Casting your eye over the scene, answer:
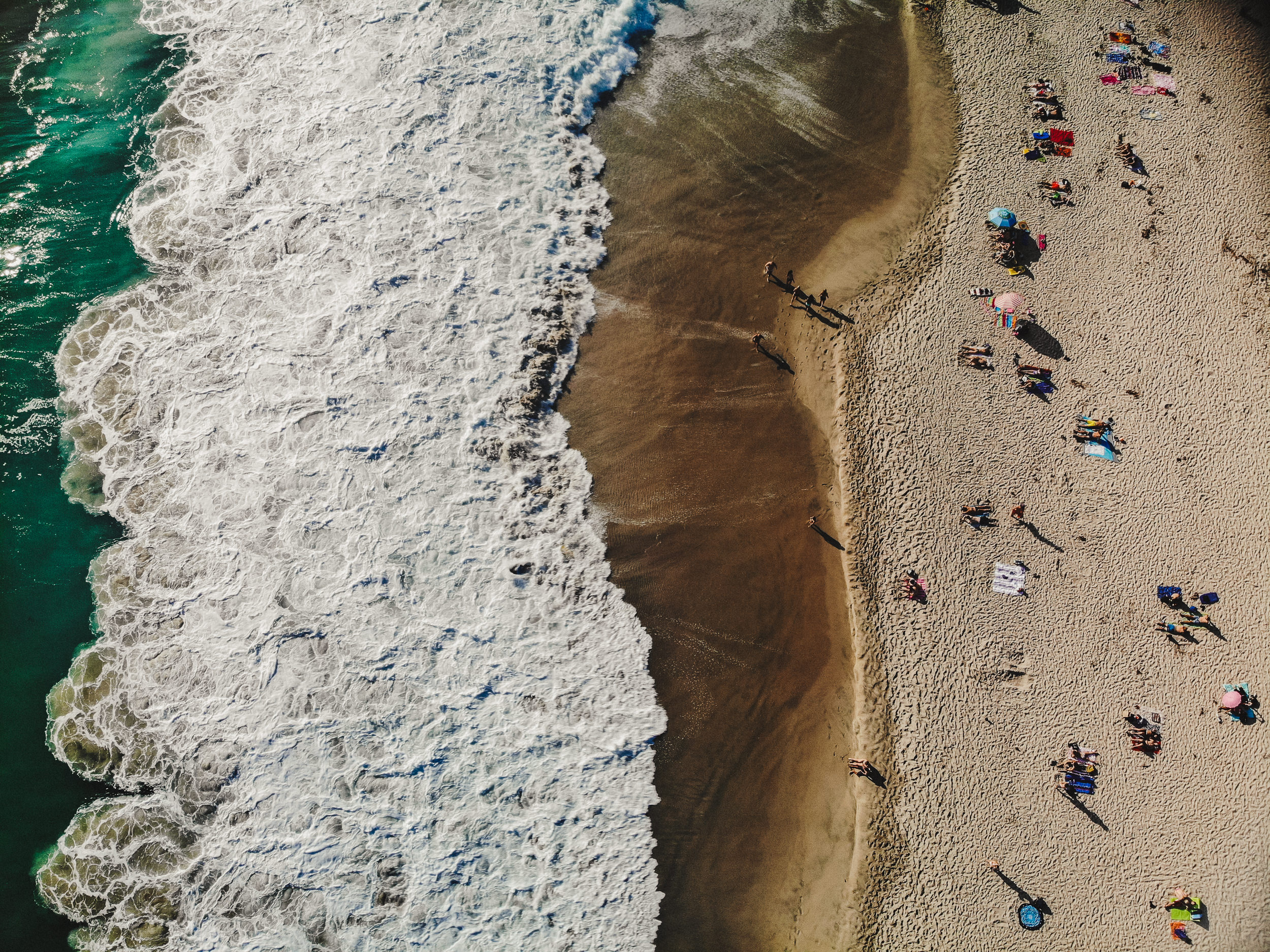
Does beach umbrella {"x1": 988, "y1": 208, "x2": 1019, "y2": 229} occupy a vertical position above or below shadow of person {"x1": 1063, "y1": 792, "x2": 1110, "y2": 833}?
above

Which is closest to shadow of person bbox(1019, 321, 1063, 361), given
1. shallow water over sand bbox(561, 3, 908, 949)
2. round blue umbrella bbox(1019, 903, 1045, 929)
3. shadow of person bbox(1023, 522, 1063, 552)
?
shadow of person bbox(1023, 522, 1063, 552)

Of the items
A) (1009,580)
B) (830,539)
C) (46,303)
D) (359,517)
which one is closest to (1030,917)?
(1009,580)

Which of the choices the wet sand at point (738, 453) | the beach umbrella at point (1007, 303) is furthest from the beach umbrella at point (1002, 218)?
the wet sand at point (738, 453)

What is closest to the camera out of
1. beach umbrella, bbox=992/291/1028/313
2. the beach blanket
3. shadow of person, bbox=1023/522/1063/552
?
the beach blanket

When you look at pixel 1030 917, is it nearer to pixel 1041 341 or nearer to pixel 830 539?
pixel 830 539

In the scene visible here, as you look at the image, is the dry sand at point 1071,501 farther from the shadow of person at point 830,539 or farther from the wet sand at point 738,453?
the wet sand at point 738,453

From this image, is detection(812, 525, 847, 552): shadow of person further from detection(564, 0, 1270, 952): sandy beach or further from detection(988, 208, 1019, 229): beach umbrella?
detection(988, 208, 1019, 229): beach umbrella

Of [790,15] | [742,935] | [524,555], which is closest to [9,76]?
[524,555]
